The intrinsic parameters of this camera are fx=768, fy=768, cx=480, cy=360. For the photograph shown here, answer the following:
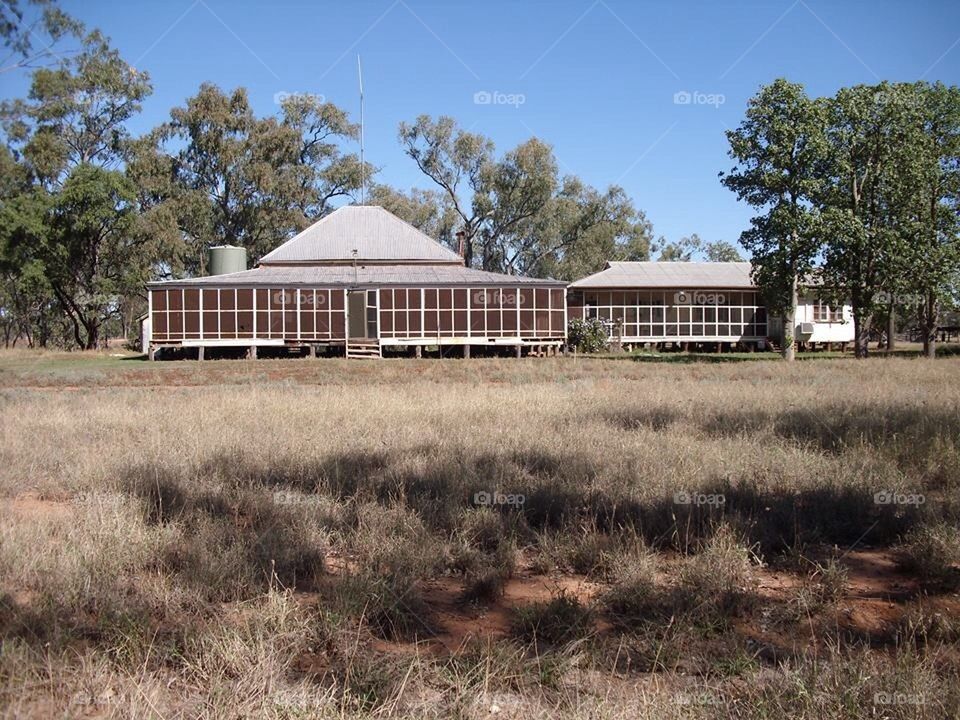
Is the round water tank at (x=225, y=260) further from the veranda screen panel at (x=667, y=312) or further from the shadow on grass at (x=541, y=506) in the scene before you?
the shadow on grass at (x=541, y=506)

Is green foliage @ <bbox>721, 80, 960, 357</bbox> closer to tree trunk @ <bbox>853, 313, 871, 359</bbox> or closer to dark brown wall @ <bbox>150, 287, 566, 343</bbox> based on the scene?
tree trunk @ <bbox>853, 313, 871, 359</bbox>

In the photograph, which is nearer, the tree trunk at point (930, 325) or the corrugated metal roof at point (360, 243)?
the tree trunk at point (930, 325)

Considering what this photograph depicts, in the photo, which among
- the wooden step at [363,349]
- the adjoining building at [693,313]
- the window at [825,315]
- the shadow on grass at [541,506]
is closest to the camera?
the shadow on grass at [541,506]

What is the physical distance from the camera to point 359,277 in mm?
35875

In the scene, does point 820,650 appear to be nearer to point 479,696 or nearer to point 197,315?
point 479,696

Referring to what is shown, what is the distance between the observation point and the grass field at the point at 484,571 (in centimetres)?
350

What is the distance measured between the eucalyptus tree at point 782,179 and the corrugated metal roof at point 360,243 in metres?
15.9

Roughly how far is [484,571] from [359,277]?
31.8m

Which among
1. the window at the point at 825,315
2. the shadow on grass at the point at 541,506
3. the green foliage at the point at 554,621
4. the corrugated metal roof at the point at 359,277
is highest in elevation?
the corrugated metal roof at the point at 359,277

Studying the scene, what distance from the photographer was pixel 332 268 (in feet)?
127

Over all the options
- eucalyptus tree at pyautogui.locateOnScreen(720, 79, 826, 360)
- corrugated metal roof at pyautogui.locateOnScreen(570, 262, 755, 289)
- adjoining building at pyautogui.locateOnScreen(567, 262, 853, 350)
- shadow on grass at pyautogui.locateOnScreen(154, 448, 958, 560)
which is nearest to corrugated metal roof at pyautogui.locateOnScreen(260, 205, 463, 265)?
corrugated metal roof at pyautogui.locateOnScreen(570, 262, 755, 289)

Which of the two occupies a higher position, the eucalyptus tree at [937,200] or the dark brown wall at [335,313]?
the eucalyptus tree at [937,200]

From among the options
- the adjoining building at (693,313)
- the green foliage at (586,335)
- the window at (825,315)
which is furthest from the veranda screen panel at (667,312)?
the window at (825,315)

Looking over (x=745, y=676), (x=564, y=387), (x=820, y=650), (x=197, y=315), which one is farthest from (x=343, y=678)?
(x=197, y=315)
